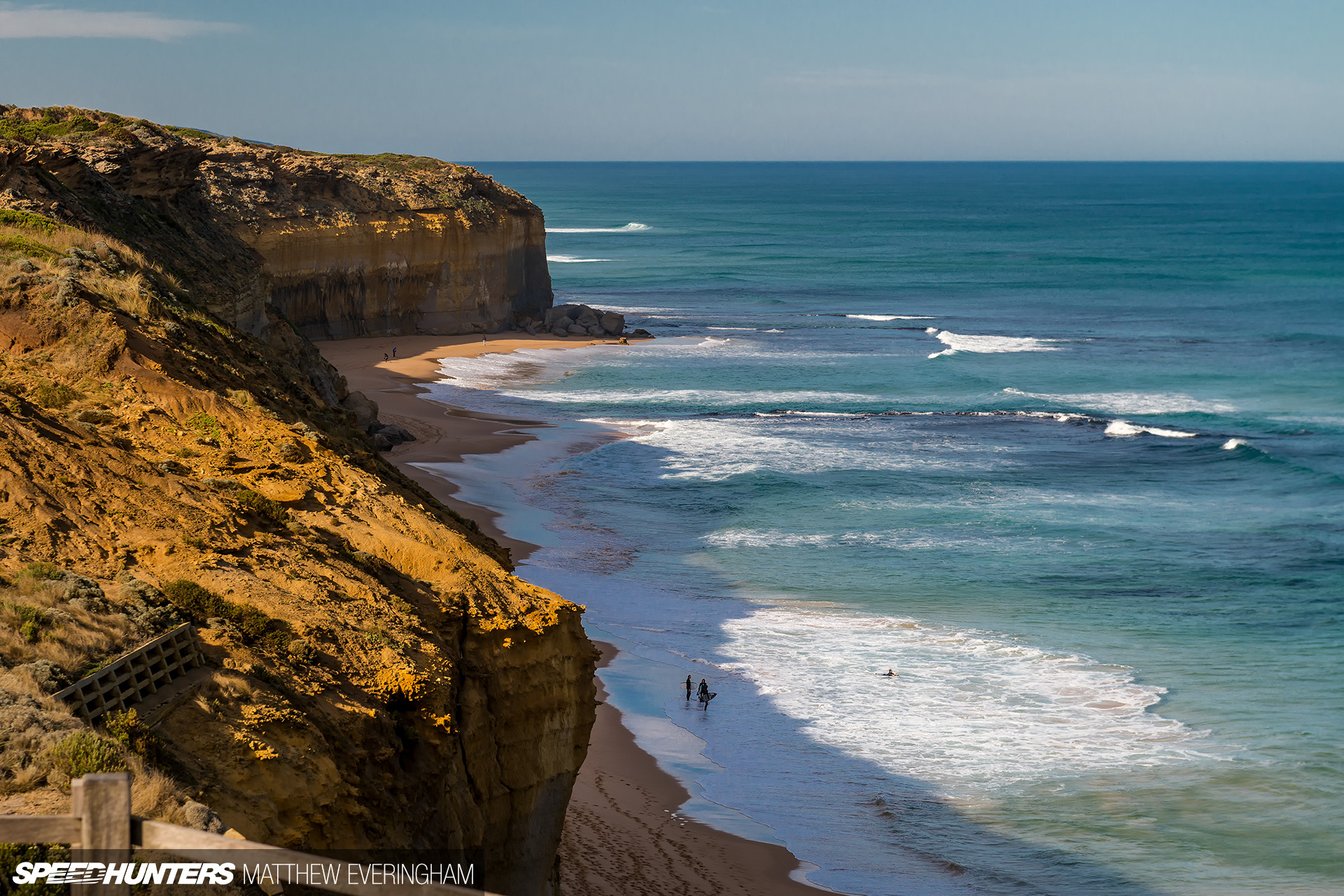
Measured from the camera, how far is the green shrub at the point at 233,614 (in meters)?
9.50

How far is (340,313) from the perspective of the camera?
Answer: 59.8m

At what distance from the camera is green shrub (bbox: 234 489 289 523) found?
1137 centimetres

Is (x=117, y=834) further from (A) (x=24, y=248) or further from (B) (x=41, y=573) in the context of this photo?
(A) (x=24, y=248)

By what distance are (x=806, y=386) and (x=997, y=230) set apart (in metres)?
96.1

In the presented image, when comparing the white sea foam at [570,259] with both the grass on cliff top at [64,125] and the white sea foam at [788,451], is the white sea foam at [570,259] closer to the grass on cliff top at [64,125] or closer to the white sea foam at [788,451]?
the white sea foam at [788,451]

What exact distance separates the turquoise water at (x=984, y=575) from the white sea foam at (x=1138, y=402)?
0.65 feet

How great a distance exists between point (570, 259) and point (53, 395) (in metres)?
98.8

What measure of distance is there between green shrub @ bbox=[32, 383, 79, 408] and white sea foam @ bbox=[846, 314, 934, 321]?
66222mm

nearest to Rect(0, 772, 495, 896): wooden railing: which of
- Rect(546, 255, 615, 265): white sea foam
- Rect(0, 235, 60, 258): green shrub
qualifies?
Rect(0, 235, 60, 258): green shrub

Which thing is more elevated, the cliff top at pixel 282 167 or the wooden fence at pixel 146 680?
the cliff top at pixel 282 167

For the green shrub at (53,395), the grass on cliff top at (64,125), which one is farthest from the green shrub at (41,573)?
the grass on cliff top at (64,125)

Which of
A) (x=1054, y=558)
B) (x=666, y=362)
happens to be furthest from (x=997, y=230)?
(x=1054, y=558)

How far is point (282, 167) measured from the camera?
59.1 metres

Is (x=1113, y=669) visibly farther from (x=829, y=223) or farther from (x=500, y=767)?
(x=829, y=223)
